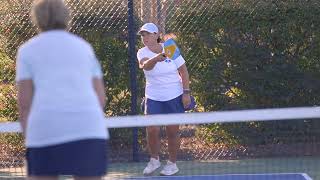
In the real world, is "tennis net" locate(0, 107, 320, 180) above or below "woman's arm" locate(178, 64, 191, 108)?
below

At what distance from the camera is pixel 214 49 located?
411 inches

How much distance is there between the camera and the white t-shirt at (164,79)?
8.95 m

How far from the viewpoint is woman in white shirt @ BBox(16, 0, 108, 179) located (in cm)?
453

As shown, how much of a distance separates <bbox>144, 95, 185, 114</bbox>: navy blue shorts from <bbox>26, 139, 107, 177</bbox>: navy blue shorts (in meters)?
4.35

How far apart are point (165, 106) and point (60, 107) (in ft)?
14.9

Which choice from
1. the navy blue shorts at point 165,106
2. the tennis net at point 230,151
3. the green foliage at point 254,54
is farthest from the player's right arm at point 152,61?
the green foliage at point 254,54

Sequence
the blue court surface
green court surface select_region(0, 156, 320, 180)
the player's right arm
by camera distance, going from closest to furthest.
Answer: the blue court surface → the player's right arm → green court surface select_region(0, 156, 320, 180)

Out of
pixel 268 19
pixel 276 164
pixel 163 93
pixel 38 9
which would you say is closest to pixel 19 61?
pixel 38 9

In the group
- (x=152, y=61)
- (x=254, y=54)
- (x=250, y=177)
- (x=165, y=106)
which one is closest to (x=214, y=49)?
(x=254, y=54)

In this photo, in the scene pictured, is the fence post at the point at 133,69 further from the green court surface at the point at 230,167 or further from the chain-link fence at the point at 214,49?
the green court surface at the point at 230,167

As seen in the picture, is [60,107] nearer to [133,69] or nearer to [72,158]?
[72,158]

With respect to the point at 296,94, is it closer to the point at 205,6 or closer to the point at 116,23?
the point at 205,6

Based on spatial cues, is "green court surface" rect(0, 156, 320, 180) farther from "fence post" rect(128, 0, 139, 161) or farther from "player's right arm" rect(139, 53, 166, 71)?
"player's right arm" rect(139, 53, 166, 71)

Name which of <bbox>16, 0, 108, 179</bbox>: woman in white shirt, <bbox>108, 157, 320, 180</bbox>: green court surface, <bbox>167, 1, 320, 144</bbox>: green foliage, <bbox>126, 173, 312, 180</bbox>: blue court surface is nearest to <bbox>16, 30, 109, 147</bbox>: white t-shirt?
<bbox>16, 0, 108, 179</bbox>: woman in white shirt
